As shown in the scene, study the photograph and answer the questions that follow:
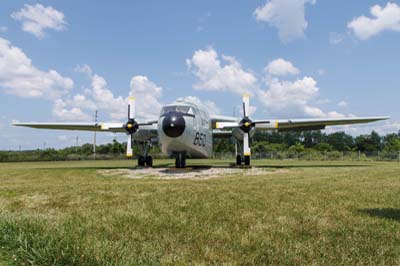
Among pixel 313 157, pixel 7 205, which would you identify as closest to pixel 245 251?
pixel 7 205

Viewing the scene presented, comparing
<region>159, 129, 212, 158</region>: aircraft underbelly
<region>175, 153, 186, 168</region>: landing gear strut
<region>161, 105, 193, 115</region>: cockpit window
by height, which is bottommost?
<region>175, 153, 186, 168</region>: landing gear strut

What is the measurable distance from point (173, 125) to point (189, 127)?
4.20 ft

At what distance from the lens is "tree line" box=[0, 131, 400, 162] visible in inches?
2176

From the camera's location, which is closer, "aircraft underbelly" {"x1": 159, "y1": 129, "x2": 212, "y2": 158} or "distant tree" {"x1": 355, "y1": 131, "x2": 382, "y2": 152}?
"aircraft underbelly" {"x1": 159, "y1": 129, "x2": 212, "y2": 158}

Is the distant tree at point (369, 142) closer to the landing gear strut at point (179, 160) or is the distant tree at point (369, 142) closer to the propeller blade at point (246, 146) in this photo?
the propeller blade at point (246, 146)

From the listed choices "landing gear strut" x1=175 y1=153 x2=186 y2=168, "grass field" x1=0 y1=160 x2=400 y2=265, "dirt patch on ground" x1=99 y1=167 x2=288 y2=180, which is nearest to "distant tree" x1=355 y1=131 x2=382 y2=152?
"dirt patch on ground" x1=99 y1=167 x2=288 y2=180

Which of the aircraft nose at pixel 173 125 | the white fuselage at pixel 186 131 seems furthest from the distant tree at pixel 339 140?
the aircraft nose at pixel 173 125

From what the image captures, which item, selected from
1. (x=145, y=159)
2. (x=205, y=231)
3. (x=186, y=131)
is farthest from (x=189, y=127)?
(x=205, y=231)

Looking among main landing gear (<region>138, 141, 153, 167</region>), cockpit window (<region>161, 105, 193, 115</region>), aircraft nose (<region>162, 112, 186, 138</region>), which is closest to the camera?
aircraft nose (<region>162, 112, 186, 138</region>)

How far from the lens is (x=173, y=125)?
1524 cm

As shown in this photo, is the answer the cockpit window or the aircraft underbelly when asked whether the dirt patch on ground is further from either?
the cockpit window

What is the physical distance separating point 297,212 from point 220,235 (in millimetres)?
1980

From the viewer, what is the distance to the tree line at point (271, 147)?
181 feet

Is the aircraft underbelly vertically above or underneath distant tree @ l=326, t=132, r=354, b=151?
underneath
